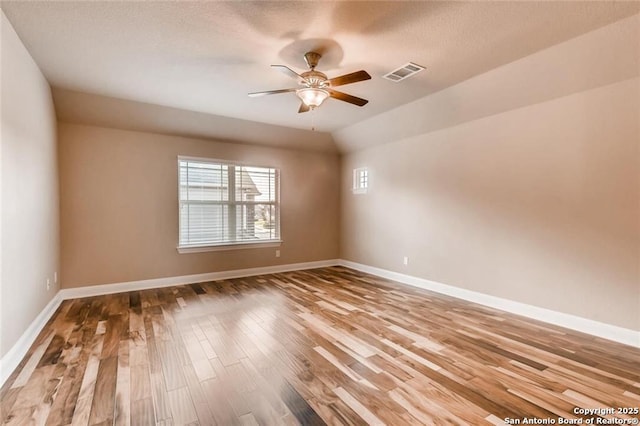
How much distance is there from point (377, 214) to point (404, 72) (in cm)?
290

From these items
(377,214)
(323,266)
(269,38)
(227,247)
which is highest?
(269,38)

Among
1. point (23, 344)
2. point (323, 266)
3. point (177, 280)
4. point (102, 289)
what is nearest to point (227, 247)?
point (177, 280)

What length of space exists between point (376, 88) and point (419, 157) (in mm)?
1599

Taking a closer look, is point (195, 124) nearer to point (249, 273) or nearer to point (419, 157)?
point (249, 273)

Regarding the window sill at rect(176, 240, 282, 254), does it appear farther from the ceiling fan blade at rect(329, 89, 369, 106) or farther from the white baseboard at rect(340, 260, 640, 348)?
the ceiling fan blade at rect(329, 89, 369, 106)

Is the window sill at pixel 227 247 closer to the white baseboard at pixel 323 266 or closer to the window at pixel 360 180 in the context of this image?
the white baseboard at pixel 323 266

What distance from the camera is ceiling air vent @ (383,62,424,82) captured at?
10.6 ft

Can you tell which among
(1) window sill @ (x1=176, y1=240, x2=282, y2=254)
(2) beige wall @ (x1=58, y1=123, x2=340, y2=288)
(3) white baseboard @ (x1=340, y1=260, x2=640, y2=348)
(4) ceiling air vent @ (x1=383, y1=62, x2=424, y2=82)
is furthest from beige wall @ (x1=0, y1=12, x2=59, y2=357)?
(3) white baseboard @ (x1=340, y1=260, x2=640, y2=348)

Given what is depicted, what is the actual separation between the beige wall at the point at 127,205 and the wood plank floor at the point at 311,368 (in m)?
0.91

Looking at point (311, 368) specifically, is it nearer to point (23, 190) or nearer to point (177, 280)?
point (23, 190)

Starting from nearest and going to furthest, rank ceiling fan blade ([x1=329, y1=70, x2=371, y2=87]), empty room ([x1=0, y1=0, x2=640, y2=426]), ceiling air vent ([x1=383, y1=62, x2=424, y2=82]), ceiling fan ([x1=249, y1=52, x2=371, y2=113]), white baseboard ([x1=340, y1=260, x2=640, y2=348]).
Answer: empty room ([x1=0, y1=0, x2=640, y2=426]) < ceiling fan blade ([x1=329, y1=70, x2=371, y2=87]) < ceiling fan ([x1=249, y1=52, x2=371, y2=113]) < white baseboard ([x1=340, y1=260, x2=640, y2=348]) < ceiling air vent ([x1=383, y1=62, x2=424, y2=82])

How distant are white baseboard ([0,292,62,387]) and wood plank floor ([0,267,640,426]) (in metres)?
0.06

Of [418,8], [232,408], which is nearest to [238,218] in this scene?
[232,408]

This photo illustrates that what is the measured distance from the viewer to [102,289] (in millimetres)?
4500
